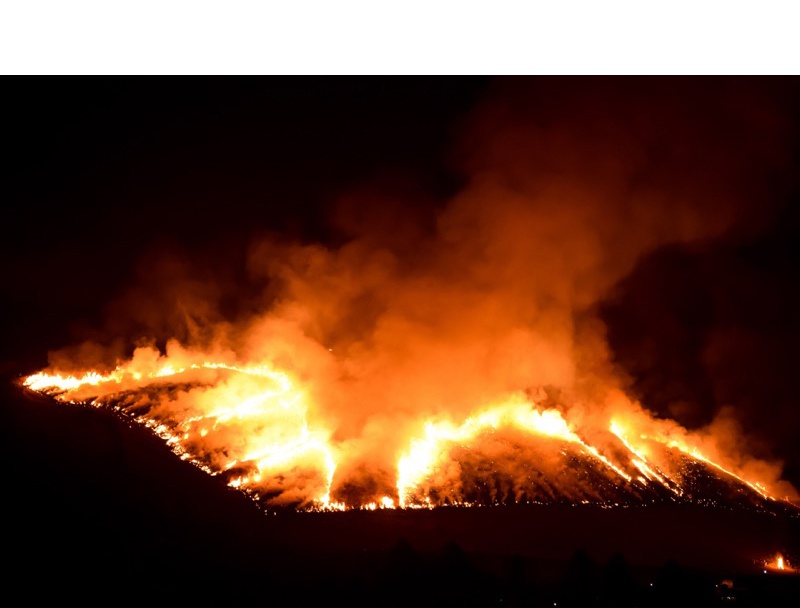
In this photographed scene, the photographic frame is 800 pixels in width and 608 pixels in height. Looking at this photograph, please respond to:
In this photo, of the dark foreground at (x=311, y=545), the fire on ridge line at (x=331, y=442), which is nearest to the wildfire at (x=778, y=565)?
Answer: the dark foreground at (x=311, y=545)

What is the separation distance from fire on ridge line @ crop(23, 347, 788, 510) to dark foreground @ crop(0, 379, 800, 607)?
97 centimetres

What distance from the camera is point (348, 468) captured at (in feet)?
57.4

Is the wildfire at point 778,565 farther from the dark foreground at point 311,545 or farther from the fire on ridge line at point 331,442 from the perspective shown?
the fire on ridge line at point 331,442

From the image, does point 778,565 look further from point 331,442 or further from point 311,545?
point 331,442

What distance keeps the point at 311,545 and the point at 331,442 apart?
6.33 metres

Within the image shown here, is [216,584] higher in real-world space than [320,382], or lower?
lower

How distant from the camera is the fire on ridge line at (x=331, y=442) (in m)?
16.9

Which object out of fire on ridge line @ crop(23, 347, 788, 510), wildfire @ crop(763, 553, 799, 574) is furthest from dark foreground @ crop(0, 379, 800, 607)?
fire on ridge line @ crop(23, 347, 788, 510)

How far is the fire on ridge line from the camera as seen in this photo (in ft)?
55.4

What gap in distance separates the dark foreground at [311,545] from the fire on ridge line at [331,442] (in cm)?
97

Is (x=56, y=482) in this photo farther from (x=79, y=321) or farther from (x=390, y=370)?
(x=79, y=321)

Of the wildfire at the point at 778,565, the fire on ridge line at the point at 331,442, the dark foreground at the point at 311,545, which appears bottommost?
the wildfire at the point at 778,565

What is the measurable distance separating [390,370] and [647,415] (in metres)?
12.6

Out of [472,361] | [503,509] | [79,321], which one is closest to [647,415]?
[472,361]
